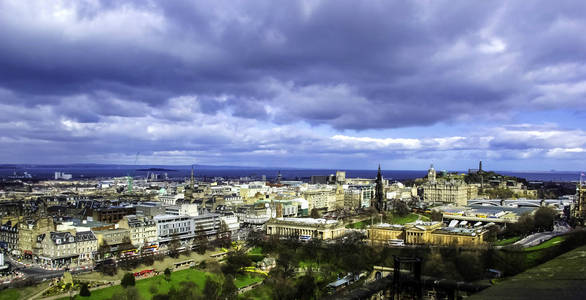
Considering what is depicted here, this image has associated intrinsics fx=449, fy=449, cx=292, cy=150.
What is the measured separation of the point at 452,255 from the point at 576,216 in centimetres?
5432

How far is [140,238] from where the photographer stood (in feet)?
255

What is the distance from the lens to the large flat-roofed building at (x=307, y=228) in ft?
300

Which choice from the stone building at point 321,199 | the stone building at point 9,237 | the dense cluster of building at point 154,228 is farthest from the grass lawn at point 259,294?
the stone building at point 321,199

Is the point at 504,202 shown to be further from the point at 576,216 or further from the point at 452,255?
the point at 452,255

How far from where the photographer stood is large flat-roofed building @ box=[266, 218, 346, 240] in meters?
91.5

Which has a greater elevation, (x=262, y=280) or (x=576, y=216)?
(x=576, y=216)

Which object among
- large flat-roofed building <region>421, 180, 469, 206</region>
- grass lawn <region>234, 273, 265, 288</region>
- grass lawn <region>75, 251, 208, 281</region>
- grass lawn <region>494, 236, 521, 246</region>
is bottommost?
grass lawn <region>234, 273, 265, 288</region>

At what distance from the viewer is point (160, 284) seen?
5512 centimetres

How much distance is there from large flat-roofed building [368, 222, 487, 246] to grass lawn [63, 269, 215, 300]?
3262 centimetres

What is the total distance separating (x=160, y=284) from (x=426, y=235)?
49.8 meters

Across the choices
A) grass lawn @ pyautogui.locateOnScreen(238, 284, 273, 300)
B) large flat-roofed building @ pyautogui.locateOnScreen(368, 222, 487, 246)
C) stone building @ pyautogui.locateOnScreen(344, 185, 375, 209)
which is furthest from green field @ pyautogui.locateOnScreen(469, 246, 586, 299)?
stone building @ pyautogui.locateOnScreen(344, 185, 375, 209)

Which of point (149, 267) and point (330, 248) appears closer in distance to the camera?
point (149, 267)

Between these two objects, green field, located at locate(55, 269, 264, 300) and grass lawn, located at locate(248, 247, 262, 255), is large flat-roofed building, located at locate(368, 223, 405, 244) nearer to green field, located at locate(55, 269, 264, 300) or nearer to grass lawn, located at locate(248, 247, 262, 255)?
grass lawn, located at locate(248, 247, 262, 255)

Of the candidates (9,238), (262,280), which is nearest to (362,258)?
(262,280)
